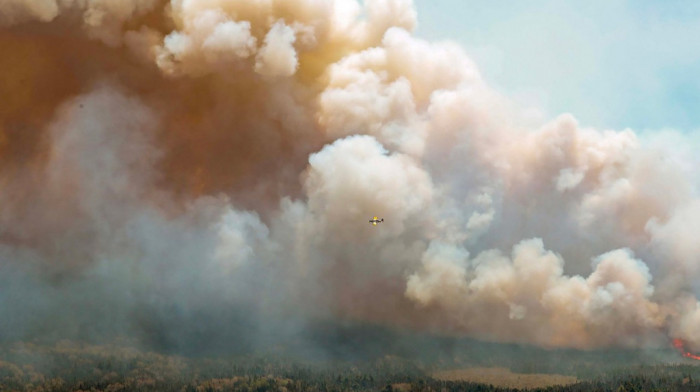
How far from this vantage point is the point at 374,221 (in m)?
187

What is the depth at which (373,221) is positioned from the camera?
616 feet

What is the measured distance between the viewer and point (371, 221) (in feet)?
627

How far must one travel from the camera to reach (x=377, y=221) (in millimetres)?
187125

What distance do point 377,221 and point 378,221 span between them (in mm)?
579

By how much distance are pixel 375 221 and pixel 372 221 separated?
8.55 feet

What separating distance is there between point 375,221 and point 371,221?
448 cm

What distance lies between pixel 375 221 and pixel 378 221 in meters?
1.22

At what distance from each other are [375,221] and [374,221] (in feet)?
0.96

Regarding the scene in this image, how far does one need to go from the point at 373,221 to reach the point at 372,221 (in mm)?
1641

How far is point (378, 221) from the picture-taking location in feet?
616

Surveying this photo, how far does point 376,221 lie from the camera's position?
186750 mm

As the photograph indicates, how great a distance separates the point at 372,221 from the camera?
18925cm
